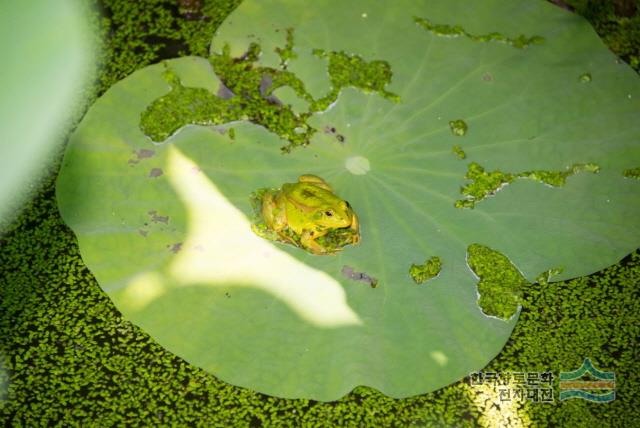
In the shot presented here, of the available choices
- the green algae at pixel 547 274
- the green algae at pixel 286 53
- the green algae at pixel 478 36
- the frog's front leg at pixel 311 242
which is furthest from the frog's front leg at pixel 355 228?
the green algae at pixel 478 36

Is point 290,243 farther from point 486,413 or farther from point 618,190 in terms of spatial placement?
point 618,190

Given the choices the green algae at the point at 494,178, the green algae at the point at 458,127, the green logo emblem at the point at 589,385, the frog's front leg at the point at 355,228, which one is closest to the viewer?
the green logo emblem at the point at 589,385

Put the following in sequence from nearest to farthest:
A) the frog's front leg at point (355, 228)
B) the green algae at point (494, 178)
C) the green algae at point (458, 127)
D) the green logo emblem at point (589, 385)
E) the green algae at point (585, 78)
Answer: the green logo emblem at point (589, 385) < the frog's front leg at point (355, 228) < the green algae at point (494, 178) < the green algae at point (458, 127) < the green algae at point (585, 78)

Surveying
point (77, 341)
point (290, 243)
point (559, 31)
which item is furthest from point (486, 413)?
point (559, 31)

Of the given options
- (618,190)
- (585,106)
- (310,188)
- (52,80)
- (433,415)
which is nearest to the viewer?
(52,80)

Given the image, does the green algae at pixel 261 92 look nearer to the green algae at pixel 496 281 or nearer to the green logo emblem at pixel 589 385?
the green algae at pixel 496 281

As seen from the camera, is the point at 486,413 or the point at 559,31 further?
the point at 559,31

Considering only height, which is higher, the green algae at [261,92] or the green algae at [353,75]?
the green algae at [353,75]

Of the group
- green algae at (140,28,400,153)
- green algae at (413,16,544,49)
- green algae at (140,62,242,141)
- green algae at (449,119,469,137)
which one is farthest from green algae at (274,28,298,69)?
green algae at (449,119,469,137)
